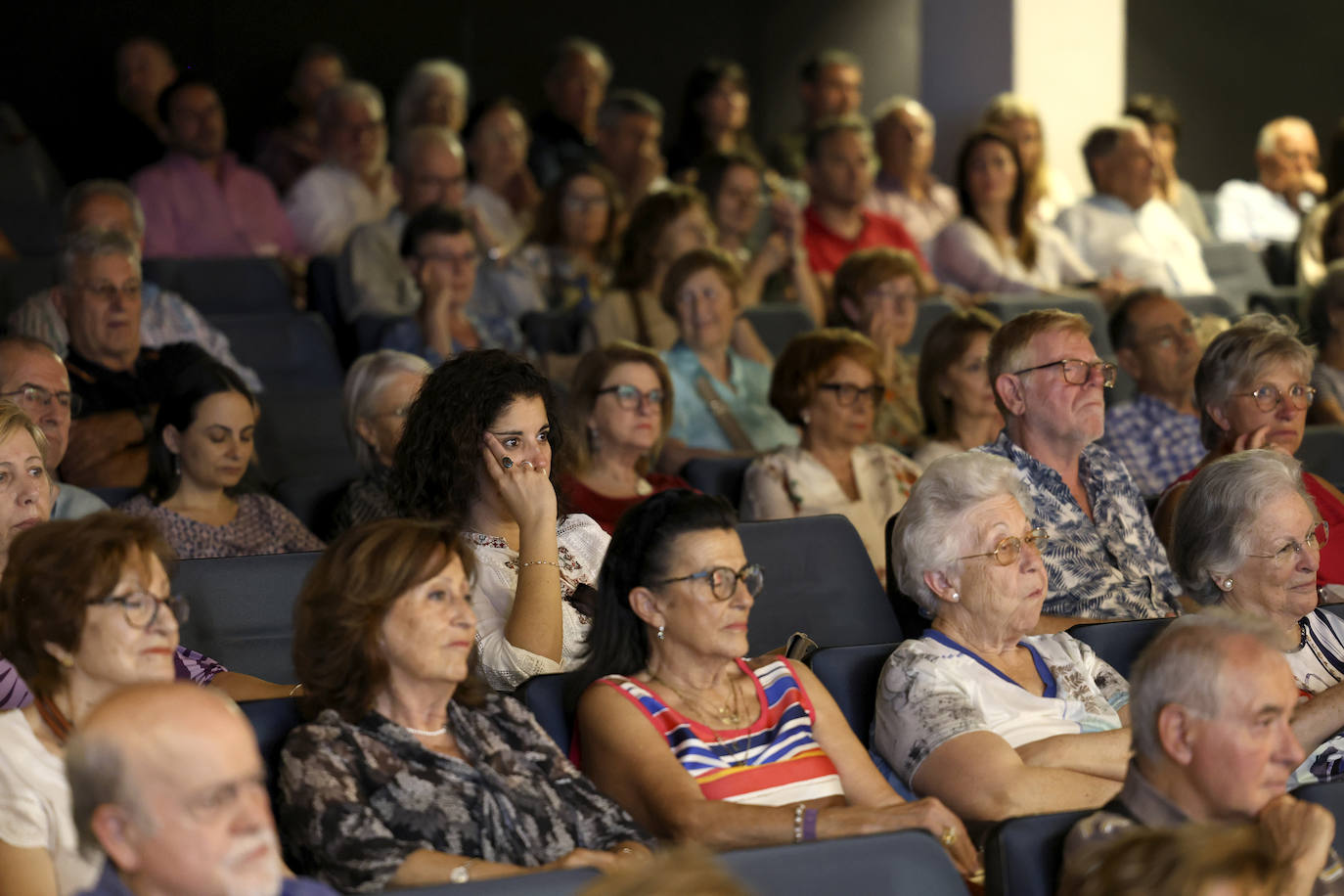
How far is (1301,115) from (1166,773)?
7.31 metres

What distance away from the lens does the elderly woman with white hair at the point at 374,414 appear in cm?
329

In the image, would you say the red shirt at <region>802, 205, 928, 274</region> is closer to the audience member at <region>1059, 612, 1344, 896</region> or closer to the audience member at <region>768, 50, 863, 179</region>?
the audience member at <region>768, 50, 863, 179</region>

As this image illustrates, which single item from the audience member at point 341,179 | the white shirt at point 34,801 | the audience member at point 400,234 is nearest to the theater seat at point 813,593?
the white shirt at point 34,801

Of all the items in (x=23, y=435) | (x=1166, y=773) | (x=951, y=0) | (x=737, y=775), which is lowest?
(x=737, y=775)

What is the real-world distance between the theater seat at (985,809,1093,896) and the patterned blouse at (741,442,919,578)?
6.13ft

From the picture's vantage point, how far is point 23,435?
8.41ft

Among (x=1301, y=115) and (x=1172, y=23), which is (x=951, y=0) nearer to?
(x=1172, y=23)

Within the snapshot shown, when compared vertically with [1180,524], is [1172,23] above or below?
above

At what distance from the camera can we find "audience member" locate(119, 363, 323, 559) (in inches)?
130

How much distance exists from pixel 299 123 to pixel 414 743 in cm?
475

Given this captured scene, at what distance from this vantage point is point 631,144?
6.16m

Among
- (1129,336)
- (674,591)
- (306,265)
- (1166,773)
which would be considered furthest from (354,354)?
(1166,773)

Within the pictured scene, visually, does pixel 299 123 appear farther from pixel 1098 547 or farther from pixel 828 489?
pixel 1098 547

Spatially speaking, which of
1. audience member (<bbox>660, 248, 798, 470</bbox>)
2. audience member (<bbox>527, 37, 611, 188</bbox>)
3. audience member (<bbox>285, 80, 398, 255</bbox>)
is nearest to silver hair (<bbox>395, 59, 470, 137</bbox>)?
audience member (<bbox>285, 80, 398, 255</bbox>)
